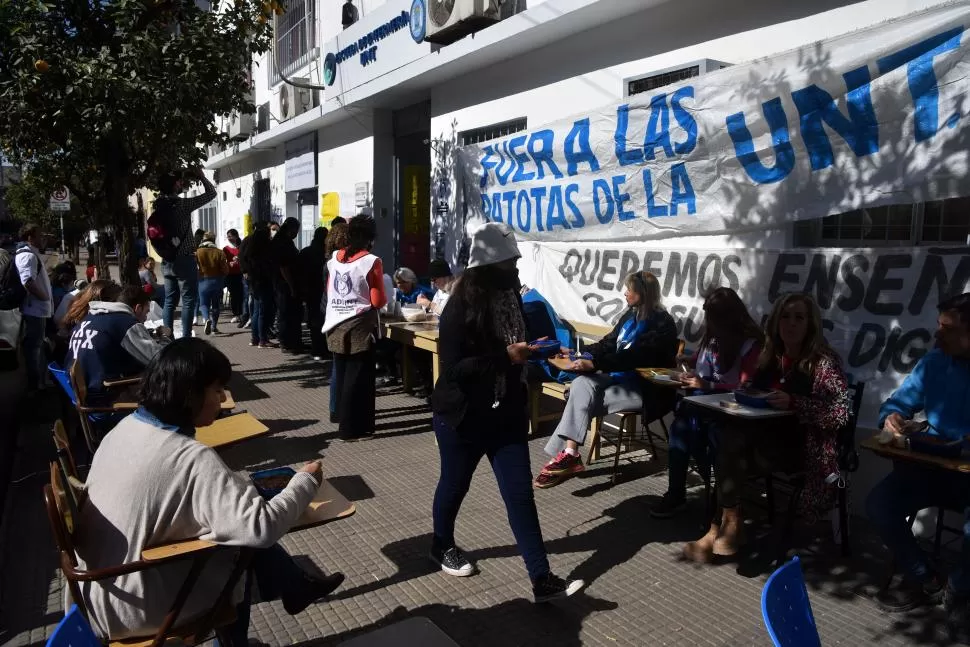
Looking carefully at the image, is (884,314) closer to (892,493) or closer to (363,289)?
(892,493)

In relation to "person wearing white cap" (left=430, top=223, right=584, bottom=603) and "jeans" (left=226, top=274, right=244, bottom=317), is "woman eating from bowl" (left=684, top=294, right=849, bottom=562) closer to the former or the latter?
"person wearing white cap" (left=430, top=223, right=584, bottom=603)

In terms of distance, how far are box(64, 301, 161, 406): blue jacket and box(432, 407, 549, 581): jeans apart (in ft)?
7.56

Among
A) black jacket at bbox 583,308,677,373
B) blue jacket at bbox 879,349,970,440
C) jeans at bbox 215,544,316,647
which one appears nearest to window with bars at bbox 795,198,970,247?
blue jacket at bbox 879,349,970,440

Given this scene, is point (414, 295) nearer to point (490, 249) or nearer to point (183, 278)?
point (183, 278)

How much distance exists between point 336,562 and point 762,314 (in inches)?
126

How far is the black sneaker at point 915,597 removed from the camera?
11.9 ft

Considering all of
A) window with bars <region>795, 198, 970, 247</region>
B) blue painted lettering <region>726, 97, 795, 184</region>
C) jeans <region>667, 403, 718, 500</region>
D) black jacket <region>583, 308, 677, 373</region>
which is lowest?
jeans <region>667, 403, 718, 500</region>

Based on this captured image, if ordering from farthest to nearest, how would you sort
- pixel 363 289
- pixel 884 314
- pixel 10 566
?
1. pixel 363 289
2. pixel 884 314
3. pixel 10 566

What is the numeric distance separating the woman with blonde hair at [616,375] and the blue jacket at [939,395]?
162cm

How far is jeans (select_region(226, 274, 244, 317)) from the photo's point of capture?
1334cm

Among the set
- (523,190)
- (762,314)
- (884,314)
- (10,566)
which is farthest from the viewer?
(523,190)

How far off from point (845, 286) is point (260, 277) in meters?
8.09

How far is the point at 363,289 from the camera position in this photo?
6.13 metres

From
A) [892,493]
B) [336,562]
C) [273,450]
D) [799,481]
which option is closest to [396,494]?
[336,562]
